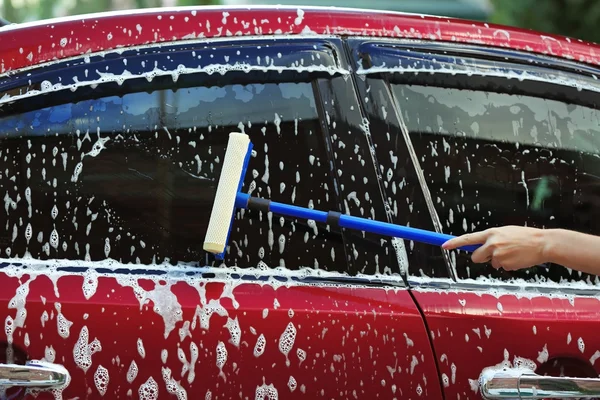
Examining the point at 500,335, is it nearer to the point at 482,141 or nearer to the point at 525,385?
the point at 525,385

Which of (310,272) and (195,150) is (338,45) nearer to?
(195,150)

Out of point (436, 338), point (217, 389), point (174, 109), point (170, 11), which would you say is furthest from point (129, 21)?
point (436, 338)

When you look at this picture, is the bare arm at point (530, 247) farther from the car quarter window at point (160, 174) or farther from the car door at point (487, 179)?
the car quarter window at point (160, 174)

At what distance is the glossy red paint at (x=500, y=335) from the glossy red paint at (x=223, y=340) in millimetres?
51

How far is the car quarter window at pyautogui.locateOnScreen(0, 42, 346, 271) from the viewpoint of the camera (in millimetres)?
1793

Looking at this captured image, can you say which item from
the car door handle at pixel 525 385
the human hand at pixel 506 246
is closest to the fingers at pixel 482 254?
the human hand at pixel 506 246

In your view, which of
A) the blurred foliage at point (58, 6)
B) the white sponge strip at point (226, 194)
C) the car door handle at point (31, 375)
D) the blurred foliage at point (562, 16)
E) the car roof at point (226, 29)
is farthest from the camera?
the blurred foliage at point (58, 6)

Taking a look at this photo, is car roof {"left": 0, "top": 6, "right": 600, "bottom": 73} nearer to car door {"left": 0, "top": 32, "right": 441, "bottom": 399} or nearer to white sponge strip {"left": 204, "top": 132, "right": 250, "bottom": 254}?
car door {"left": 0, "top": 32, "right": 441, "bottom": 399}

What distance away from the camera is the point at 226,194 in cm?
178

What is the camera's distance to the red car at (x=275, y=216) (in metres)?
1.70

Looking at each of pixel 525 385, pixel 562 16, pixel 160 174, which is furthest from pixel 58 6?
pixel 525 385

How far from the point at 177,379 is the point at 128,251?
12.2 inches

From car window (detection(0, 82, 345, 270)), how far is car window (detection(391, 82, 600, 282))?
0.91 ft

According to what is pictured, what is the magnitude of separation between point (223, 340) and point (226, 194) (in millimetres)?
320
